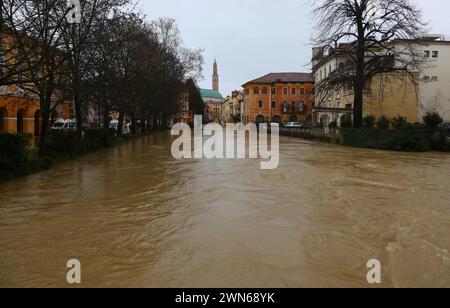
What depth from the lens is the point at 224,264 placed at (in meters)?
5.91

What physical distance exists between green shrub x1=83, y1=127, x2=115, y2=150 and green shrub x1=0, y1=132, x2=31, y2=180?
346 inches

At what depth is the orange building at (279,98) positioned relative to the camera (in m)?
93.8

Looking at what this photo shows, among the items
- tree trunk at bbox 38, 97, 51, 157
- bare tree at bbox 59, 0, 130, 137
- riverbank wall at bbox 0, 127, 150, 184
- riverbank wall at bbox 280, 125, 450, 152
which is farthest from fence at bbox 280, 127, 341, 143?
tree trunk at bbox 38, 97, 51, 157

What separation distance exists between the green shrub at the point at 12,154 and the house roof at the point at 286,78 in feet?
273

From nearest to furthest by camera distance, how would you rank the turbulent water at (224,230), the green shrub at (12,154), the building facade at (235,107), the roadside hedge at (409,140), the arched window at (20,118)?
the turbulent water at (224,230) < the green shrub at (12,154) < the roadside hedge at (409,140) < the arched window at (20,118) < the building facade at (235,107)

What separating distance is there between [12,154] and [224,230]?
940cm

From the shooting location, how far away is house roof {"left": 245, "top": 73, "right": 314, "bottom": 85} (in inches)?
3709

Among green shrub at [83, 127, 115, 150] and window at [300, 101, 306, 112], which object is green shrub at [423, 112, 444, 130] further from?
window at [300, 101, 306, 112]

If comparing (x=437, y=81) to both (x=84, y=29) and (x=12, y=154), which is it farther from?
(x=12, y=154)

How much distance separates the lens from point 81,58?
2184 cm

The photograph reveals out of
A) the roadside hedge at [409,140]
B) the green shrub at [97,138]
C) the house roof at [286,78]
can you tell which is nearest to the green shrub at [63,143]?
the green shrub at [97,138]

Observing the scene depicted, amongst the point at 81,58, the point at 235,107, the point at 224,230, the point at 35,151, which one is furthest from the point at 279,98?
the point at 224,230

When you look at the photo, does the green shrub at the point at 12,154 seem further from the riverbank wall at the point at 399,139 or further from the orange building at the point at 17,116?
the riverbank wall at the point at 399,139
